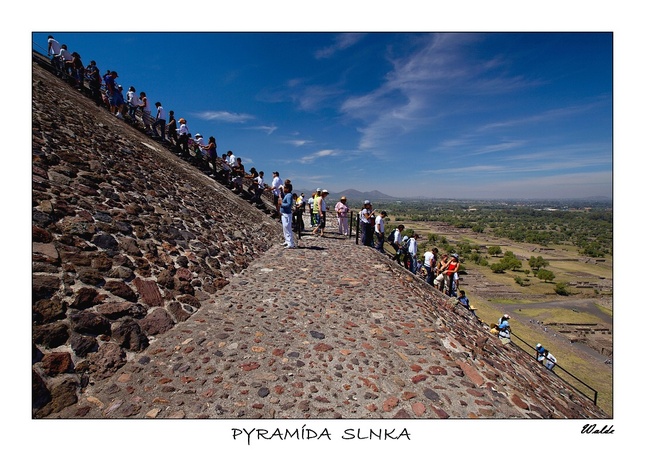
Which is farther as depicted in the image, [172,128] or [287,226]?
[172,128]

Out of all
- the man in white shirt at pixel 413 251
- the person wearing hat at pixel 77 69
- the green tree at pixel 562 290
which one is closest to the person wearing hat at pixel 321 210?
the man in white shirt at pixel 413 251

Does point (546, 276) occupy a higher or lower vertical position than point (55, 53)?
lower

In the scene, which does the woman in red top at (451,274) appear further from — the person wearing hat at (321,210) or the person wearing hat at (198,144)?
the person wearing hat at (198,144)

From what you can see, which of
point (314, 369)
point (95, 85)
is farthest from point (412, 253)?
point (95, 85)

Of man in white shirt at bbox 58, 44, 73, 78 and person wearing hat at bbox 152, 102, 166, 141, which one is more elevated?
man in white shirt at bbox 58, 44, 73, 78

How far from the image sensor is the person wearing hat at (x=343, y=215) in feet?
41.6

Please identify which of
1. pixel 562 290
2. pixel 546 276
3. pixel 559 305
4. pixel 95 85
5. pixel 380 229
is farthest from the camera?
pixel 546 276

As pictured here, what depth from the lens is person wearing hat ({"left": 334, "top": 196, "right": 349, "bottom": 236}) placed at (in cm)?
1269

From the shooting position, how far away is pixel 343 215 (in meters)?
13.0

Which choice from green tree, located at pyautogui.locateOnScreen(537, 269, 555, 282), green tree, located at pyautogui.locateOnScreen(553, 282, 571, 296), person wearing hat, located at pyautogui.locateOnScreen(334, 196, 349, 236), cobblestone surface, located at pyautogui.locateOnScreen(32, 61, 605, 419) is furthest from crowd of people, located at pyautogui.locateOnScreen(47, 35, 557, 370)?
green tree, located at pyautogui.locateOnScreen(537, 269, 555, 282)

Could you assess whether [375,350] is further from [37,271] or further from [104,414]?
[37,271]

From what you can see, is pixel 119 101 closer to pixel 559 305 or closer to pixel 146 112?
pixel 146 112

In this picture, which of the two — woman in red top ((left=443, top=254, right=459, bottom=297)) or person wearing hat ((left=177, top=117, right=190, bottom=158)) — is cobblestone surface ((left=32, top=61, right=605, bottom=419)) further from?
person wearing hat ((left=177, top=117, right=190, bottom=158))

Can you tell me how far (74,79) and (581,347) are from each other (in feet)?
137
